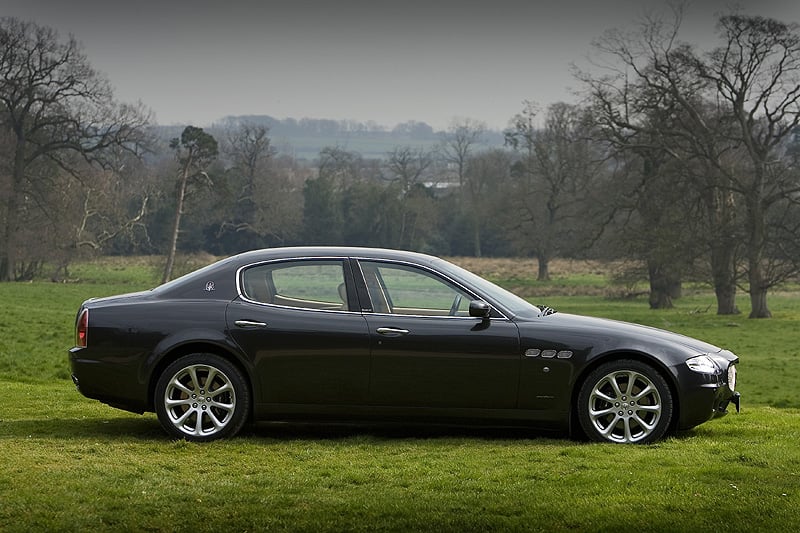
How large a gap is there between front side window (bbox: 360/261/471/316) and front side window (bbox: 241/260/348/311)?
240mm

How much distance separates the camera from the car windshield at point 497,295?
28.5ft

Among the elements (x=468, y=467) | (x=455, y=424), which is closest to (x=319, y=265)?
(x=455, y=424)

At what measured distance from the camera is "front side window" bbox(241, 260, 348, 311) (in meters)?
8.69

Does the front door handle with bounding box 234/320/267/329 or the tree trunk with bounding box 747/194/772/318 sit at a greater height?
the tree trunk with bounding box 747/194/772/318

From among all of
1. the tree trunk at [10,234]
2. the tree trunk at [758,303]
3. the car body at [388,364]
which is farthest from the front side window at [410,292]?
the tree trunk at [10,234]

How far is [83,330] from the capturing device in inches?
344

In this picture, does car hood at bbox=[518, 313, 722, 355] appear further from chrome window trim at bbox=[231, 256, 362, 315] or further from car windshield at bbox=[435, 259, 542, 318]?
chrome window trim at bbox=[231, 256, 362, 315]

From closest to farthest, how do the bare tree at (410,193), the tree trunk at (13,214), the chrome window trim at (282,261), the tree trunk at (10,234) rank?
the chrome window trim at (282,261), the tree trunk at (10,234), the tree trunk at (13,214), the bare tree at (410,193)

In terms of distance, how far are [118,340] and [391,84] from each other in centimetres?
13370

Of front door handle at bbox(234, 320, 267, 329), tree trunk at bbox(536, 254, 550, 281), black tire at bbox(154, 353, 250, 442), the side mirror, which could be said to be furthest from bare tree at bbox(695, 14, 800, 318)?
black tire at bbox(154, 353, 250, 442)

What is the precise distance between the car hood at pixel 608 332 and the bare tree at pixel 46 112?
55950 millimetres

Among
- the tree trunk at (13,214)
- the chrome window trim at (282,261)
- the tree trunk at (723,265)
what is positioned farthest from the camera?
the tree trunk at (13,214)

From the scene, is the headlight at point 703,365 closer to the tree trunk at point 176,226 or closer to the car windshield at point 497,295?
the car windshield at point 497,295

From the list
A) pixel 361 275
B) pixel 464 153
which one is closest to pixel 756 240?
pixel 361 275
